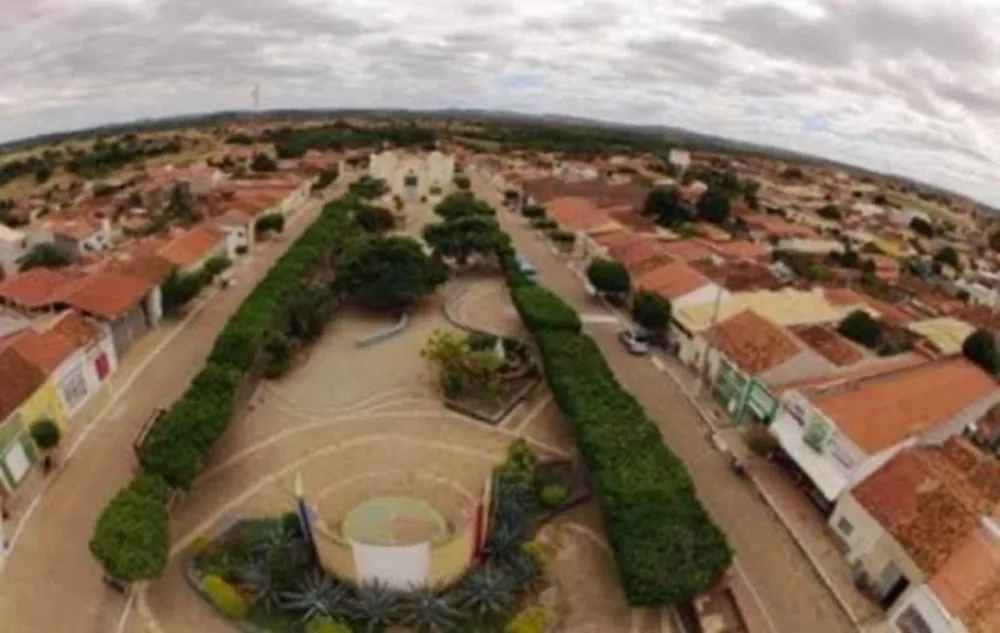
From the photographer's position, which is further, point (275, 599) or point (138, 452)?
point (138, 452)

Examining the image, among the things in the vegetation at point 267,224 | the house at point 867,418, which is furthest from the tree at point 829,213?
the house at point 867,418

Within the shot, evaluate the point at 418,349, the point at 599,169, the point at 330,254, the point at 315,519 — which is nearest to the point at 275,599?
the point at 315,519

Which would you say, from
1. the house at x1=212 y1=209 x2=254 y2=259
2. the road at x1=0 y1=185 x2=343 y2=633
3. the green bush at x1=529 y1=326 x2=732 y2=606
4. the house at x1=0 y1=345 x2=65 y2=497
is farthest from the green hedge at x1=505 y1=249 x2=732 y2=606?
the house at x1=212 y1=209 x2=254 y2=259

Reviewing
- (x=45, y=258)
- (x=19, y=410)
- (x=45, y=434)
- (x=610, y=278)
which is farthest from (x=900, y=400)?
(x=45, y=258)

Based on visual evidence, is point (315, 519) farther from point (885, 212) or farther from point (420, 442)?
point (885, 212)

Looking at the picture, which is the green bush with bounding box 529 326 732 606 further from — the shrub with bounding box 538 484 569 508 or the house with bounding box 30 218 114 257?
the house with bounding box 30 218 114 257

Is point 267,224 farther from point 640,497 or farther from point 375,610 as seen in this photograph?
point 640,497

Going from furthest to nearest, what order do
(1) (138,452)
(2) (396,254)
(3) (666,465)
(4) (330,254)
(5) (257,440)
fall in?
(4) (330,254), (2) (396,254), (5) (257,440), (1) (138,452), (3) (666,465)
